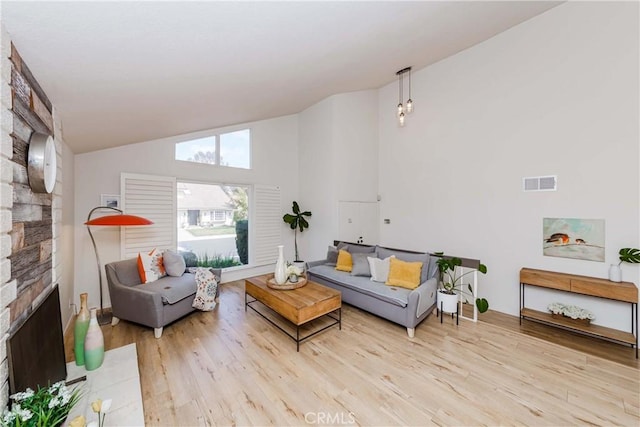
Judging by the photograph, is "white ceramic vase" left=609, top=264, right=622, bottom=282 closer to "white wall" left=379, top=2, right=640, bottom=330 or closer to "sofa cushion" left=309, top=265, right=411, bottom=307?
"white wall" left=379, top=2, right=640, bottom=330

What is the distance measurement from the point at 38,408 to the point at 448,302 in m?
3.56

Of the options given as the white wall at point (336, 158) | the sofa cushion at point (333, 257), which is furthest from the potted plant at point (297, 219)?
the sofa cushion at point (333, 257)

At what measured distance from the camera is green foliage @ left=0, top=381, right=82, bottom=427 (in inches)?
40.8

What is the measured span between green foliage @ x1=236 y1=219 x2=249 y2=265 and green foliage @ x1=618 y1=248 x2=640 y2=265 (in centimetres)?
542

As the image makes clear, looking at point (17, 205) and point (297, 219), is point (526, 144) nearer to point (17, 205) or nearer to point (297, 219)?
point (297, 219)

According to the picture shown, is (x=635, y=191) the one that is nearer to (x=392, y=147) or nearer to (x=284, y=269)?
(x=392, y=147)

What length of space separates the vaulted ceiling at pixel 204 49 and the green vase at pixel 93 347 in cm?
180

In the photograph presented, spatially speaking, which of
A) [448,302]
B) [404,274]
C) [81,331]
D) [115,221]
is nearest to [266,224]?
[115,221]

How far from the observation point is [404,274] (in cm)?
320

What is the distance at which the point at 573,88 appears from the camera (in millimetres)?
3014

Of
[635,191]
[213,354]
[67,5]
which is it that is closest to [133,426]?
[213,354]

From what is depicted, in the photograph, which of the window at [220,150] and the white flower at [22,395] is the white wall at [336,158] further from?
the white flower at [22,395]

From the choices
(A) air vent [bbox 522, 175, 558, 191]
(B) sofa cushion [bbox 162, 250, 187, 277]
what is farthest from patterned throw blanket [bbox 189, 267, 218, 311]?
(A) air vent [bbox 522, 175, 558, 191]

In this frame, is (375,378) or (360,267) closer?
(375,378)
